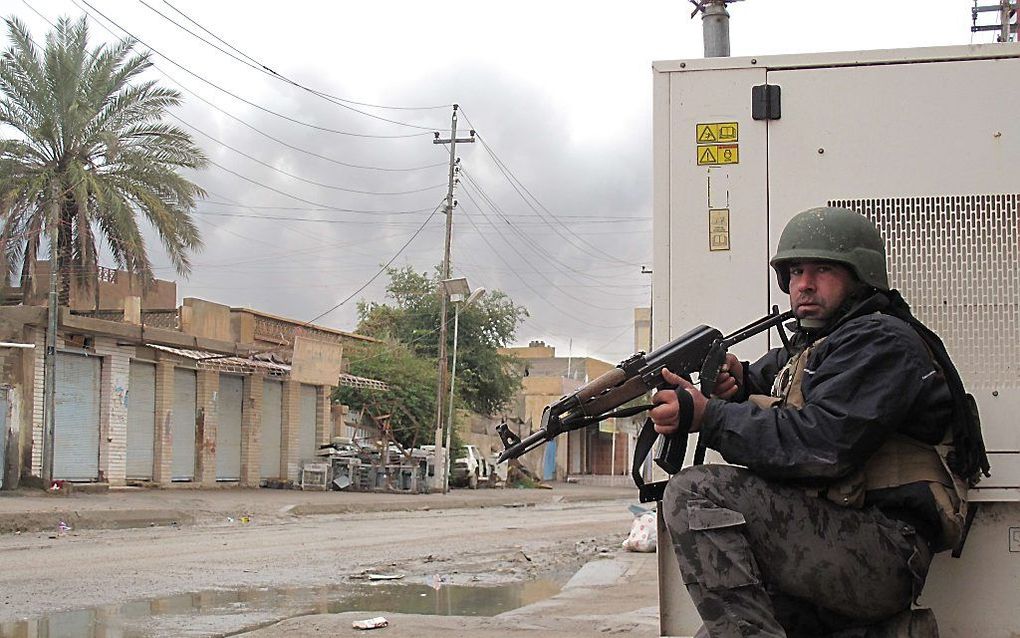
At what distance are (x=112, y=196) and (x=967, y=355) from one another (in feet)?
74.9

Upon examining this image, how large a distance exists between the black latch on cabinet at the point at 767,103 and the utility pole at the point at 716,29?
0.63 m

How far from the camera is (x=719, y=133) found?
3.79 meters

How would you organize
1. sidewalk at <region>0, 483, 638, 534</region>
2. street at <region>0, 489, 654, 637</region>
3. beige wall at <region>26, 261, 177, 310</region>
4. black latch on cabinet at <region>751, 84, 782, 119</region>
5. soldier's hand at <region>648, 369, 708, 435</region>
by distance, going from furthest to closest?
beige wall at <region>26, 261, 177, 310</region> → sidewalk at <region>0, 483, 638, 534</region> → street at <region>0, 489, 654, 637</region> → black latch on cabinet at <region>751, 84, 782, 119</region> → soldier's hand at <region>648, 369, 708, 435</region>

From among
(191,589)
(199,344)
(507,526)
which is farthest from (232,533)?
(199,344)

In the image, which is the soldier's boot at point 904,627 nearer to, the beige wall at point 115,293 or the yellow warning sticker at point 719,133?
the yellow warning sticker at point 719,133

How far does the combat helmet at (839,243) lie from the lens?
3.23 metres

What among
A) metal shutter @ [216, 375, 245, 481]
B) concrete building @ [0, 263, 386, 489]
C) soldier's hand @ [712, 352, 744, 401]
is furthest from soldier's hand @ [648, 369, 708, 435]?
metal shutter @ [216, 375, 245, 481]

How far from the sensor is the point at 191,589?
8977 mm

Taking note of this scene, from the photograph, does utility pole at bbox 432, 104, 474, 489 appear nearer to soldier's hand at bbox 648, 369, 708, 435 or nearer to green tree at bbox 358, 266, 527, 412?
green tree at bbox 358, 266, 527, 412

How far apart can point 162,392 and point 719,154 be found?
23.3 meters

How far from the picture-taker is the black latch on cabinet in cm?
375

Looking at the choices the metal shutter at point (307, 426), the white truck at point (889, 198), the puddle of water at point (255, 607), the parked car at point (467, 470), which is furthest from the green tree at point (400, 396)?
the white truck at point (889, 198)

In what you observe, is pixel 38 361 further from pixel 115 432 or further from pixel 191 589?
pixel 191 589

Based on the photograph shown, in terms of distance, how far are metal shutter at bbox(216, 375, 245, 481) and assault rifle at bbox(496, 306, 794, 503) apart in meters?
25.5
